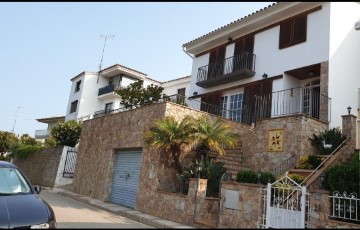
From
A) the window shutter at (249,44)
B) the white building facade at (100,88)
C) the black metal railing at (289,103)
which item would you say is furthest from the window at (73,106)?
the black metal railing at (289,103)

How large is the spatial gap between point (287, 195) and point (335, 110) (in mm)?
6603

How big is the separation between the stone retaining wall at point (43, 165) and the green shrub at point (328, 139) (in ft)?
48.2

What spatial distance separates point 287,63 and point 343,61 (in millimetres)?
2325

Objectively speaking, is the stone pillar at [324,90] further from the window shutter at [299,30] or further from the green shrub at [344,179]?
the green shrub at [344,179]

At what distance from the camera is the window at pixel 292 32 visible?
14.6 m

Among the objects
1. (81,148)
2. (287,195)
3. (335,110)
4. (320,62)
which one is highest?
(320,62)

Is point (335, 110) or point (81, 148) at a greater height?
point (335, 110)

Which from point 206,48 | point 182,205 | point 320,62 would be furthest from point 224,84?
point 182,205

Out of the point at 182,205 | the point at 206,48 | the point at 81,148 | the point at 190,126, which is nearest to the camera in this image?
the point at 182,205

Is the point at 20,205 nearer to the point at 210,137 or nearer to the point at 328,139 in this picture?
the point at 210,137

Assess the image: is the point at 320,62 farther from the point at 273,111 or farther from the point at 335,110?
the point at 273,111

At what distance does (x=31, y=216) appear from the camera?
5578 millimetres

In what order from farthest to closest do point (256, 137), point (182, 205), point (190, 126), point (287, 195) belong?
point (256, 137) < point (190, 126) < point (182, 205) < point (287, 195)

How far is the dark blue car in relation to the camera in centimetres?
541
